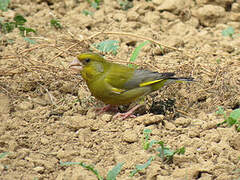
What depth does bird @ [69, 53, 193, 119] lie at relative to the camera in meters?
4.83

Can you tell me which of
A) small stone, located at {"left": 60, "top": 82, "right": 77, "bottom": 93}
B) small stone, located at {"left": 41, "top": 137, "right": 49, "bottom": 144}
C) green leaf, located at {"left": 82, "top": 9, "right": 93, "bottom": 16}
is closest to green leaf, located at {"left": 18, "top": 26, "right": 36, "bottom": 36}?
green leaf, located at {"left": 82, "top": 9, "right": 93, "bottom": 16}

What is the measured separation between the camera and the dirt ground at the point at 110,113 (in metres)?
3.89

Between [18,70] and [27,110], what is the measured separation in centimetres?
84

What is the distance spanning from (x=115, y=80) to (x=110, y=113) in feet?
1.45

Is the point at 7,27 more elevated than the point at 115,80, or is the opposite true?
the point at 115,80

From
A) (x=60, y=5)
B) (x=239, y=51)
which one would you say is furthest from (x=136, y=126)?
(x=60, y=5)

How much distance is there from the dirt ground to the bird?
0.23 m

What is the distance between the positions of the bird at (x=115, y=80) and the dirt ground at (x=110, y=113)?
0.75ft

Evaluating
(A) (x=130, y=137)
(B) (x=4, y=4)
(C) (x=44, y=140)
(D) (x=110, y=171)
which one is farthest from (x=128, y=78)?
(B) (x=4, y=4)

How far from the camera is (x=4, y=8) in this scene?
7441 millimetres

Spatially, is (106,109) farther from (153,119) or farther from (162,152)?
(162,152)

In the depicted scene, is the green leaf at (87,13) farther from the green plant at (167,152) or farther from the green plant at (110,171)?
the green plant at (110,171)

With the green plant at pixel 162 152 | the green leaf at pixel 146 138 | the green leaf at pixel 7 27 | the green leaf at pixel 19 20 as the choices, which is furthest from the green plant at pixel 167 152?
the green leaf at pixel 7 27

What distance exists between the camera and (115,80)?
4.88m
